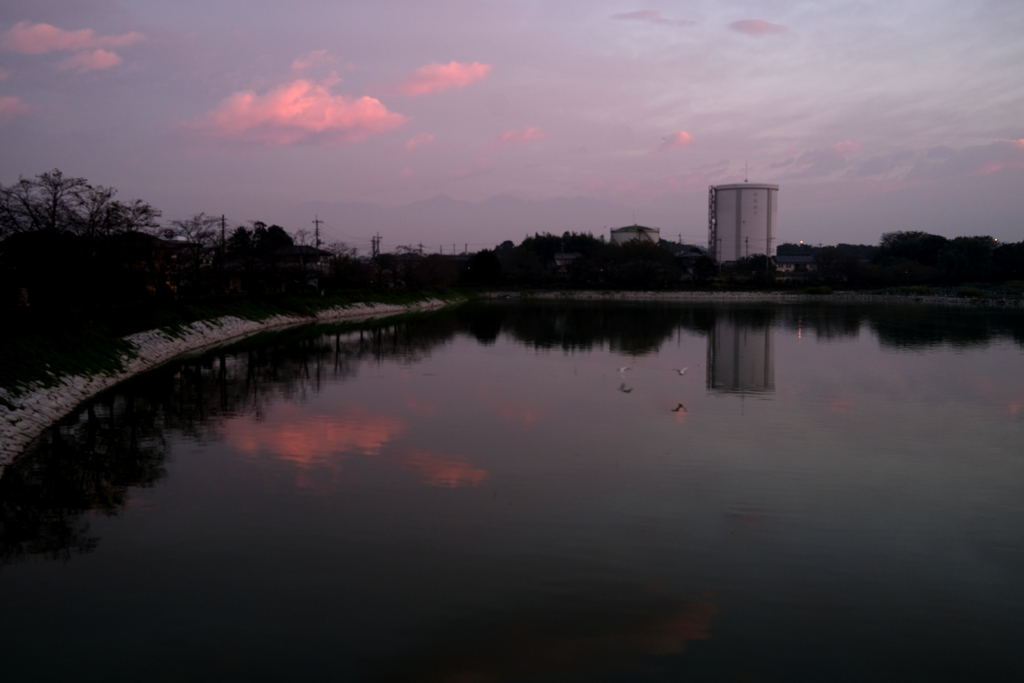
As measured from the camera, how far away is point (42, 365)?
15.0 m

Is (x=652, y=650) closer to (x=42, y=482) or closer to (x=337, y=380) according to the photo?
(x=42, y=482)

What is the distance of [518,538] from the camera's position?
781 centimetres

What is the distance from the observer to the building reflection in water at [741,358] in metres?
18.1

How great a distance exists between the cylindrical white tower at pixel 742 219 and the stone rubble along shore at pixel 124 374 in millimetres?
52847

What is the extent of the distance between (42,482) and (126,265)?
762 inches

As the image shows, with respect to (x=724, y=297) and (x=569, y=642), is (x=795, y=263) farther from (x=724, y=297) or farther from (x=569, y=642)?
(x=569, y=642)

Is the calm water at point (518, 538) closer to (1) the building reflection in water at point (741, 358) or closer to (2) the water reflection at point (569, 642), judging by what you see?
(2) the water reflection at point (569, 642)

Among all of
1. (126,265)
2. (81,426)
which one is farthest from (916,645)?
(126,265)

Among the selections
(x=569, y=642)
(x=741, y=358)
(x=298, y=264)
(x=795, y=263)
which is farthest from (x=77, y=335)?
(x=795, y=263)

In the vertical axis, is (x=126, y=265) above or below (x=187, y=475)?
above

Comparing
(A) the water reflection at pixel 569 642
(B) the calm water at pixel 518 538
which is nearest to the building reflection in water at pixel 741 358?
(B) the calm water at pixel 518 538

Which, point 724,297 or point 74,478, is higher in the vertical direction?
point 724,297

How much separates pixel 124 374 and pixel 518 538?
14.4m

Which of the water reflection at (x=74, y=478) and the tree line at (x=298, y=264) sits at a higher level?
the tree line at (x=298, y=264)
